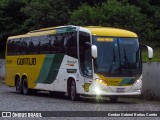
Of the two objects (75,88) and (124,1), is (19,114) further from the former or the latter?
(124,1)

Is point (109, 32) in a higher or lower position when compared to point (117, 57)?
higher

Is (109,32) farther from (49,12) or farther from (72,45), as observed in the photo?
(49,12)

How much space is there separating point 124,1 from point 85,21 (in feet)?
16.6

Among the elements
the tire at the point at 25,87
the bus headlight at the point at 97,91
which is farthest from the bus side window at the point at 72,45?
the tire at the point at 25,87

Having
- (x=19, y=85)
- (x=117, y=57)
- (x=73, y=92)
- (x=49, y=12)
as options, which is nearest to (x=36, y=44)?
(x=19, y=85)

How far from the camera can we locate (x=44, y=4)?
4172cm

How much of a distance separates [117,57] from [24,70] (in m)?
8.34

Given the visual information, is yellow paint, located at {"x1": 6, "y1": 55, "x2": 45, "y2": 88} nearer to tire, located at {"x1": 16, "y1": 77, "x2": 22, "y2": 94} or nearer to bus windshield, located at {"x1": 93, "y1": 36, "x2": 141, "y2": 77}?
tire, located at {"x1": 16, "y1": 77, "x2": 22, "y2": 94}

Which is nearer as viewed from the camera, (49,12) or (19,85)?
(19,85)

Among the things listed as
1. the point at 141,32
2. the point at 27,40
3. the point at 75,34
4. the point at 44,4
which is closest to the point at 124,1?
the point at 141,32

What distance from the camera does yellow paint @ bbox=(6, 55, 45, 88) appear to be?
27.5 metres

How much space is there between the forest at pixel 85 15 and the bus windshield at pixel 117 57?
38.2ft

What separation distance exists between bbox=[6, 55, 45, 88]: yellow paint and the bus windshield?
516 centimetres

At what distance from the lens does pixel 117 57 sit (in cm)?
2258
